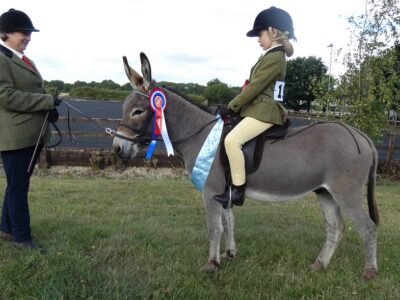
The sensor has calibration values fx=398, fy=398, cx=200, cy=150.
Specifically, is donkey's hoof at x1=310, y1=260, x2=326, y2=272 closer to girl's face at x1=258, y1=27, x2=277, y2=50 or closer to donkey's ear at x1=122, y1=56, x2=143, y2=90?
girl's face at x1=258, y1=27, x2=277, y2=50

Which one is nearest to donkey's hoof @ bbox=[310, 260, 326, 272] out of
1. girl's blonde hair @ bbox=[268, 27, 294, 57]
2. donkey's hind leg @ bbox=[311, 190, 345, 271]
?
donkey's hind leg @ bbox=[311, 190, 345, 271]

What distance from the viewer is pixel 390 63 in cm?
1129

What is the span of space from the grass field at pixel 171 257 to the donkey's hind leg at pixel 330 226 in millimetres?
171

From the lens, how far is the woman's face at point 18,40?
4.55 metres

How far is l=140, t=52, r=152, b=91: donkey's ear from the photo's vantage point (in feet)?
14.2

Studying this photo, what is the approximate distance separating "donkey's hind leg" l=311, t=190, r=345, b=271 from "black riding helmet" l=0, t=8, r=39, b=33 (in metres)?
4.02

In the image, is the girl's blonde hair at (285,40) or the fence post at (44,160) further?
the fence post at (44,160)

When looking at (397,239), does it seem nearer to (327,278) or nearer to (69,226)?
(327,278)

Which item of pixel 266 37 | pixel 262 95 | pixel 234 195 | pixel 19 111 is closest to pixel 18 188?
pixel 19 111

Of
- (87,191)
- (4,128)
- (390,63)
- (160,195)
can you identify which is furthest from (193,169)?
(390,63)

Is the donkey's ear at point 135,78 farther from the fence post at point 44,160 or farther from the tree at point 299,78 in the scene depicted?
the tree at point 299,78

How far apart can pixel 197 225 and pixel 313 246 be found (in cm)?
184

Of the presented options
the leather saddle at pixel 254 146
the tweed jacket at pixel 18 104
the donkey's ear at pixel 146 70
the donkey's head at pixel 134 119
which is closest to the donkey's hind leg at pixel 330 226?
the leather saddle at pixel 254 146

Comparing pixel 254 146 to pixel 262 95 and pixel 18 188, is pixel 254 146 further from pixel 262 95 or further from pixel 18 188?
pixel 18 188
